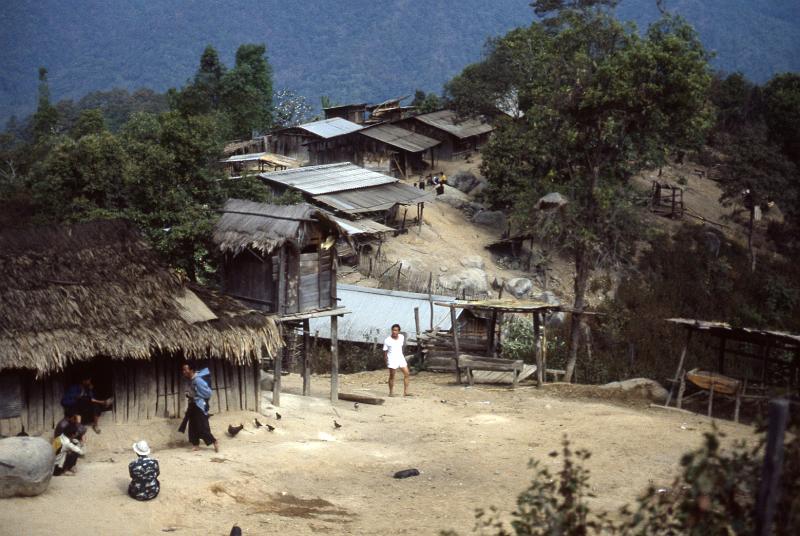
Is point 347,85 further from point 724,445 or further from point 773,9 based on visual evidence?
point 724,445

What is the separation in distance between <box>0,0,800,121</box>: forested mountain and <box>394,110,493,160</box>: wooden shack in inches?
2791

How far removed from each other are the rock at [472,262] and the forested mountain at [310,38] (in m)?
87.2

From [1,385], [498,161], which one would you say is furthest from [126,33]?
[1,385]

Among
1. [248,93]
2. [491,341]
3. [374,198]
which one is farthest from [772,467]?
[248,93]

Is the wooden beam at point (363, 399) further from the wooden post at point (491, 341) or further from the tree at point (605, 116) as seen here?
the tree at point (605, 116)

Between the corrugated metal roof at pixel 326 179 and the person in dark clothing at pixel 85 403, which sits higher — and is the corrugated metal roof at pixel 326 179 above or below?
above

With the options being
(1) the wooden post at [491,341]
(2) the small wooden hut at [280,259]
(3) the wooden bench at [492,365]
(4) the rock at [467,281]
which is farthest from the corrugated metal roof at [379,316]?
(2) the small wooden hut at [280,259]

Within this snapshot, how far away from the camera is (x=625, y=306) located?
33.8 meters

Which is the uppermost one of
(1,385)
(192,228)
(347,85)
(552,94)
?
(347,85)

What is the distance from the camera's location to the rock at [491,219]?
41469mm

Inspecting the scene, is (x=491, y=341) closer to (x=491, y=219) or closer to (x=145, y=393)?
(x=145, y=393)

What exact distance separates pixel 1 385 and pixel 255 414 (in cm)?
476

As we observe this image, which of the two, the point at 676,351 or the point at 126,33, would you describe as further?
the point at 126,33

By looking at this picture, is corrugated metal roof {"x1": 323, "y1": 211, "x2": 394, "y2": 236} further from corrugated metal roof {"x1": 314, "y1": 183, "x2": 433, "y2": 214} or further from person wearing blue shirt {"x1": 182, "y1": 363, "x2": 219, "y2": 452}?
person wearing blue shirt {"x1": 182, "y1": 363, "x2": 219, "y2": 452}
